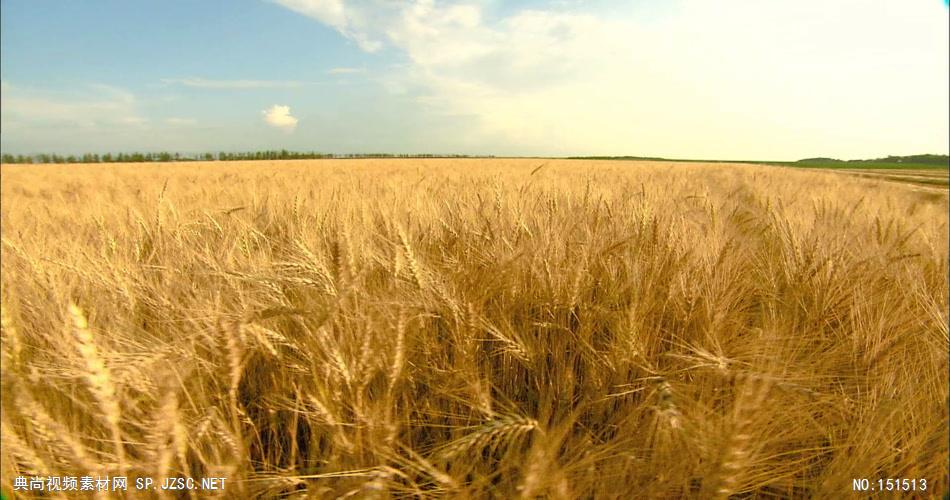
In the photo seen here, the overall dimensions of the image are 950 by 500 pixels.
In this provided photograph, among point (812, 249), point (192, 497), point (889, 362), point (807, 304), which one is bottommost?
point (192, 497)

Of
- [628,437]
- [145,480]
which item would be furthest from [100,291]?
[628,437]

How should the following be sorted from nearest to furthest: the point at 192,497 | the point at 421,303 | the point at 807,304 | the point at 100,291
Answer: the point at 192,497
the point at 421,303
the point at 100,291
the point at 807,304

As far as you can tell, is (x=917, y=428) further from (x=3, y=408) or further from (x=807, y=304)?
(x=3, y=408)

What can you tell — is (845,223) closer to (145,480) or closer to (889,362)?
(889,362)

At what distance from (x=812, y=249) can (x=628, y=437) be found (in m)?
1.19

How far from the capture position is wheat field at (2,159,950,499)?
74 centimetres

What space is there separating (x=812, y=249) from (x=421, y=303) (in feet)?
4.97

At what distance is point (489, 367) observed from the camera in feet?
3.63

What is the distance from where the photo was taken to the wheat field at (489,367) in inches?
29.2

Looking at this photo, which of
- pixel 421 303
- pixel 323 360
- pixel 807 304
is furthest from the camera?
pixel 807 304

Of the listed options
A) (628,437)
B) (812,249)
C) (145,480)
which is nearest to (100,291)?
(145,480)

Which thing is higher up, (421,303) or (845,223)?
(845,223)

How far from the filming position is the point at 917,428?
0.90m

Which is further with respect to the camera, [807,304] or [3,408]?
[807,304]
